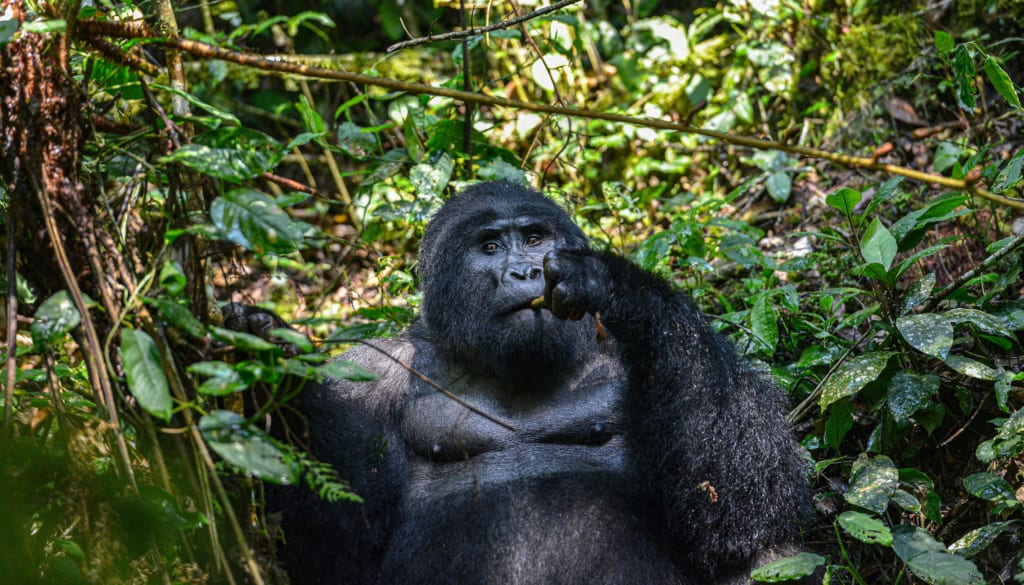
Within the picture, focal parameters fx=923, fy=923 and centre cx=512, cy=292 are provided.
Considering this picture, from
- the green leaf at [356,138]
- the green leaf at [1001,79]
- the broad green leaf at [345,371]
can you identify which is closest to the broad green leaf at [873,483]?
the green leaf at [1001,79]

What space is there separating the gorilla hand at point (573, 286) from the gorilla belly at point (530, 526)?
65cm

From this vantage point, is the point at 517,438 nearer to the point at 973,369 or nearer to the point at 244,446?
the point at 244,446

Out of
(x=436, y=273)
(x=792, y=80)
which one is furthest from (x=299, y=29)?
(x=436, y=273)

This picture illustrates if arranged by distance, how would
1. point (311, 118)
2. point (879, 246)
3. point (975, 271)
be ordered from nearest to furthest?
point (879, 246) → point (975, 271) → point (311, 118)

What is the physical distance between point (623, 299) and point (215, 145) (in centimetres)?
158

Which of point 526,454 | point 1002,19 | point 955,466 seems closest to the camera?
point 526,454

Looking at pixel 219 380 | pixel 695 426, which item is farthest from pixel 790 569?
pixel 219 380

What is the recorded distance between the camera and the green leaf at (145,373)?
213 centimetres

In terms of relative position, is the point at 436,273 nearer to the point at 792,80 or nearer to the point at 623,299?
the point at 623,299

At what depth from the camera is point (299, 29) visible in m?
8.90

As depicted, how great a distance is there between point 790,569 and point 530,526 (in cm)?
95

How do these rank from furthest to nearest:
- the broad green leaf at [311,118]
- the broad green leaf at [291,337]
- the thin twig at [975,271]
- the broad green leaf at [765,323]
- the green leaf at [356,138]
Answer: the green leaf at [356,138] → the broad green leaf at [311,118] → the broad green leaf at [765,323] → the thin twig at [975,271] → the broad green leaf at [291,337]

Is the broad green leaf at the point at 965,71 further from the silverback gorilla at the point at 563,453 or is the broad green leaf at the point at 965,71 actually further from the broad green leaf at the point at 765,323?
the silverback gorilla at the point at 563,453

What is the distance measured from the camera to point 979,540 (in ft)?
10.9
